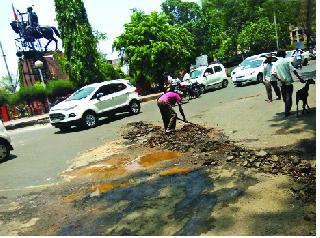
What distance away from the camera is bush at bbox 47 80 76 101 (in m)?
29.0

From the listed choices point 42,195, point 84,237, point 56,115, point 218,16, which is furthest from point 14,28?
point 84,237

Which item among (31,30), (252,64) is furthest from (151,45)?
(31,30)

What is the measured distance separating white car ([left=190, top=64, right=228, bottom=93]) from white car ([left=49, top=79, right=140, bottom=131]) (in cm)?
674

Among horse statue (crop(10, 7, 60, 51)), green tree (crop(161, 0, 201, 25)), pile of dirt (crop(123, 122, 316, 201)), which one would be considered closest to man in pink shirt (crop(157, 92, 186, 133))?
pile of dirt (crop(123, 122, 316, 201))

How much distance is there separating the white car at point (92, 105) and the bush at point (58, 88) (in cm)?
1407

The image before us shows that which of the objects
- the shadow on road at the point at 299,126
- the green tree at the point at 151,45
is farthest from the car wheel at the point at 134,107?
the green tree at the point at 151,45

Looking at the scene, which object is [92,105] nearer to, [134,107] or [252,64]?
[134,107]

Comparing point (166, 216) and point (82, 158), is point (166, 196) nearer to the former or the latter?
point (166, 216)

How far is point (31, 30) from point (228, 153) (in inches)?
1309

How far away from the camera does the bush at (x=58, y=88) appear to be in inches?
1140

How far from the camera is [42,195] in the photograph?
657 cm

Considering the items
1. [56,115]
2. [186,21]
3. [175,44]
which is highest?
[186,21]

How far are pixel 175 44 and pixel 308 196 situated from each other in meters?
23.1

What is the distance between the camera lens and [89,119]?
14469 mm
